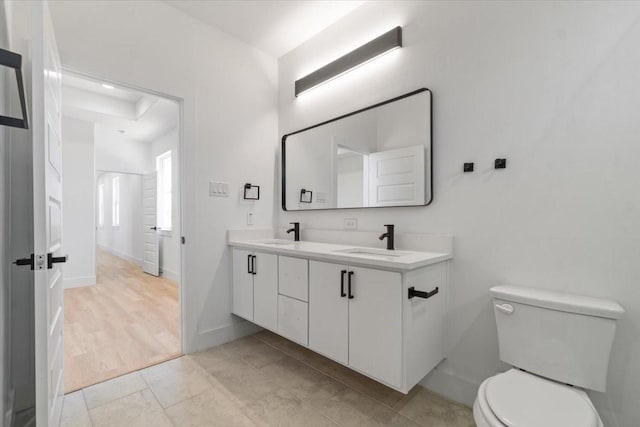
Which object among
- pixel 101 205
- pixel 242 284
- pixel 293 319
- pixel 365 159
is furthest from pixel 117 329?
pixel 101 205

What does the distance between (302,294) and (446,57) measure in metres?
1.76

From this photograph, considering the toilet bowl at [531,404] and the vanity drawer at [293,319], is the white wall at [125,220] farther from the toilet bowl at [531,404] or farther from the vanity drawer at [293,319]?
the toilet bowl at [531,404]

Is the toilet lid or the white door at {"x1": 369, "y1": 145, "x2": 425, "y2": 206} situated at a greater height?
the white door at {"x1": 369, "y1": 145, "x2": 425, "y2": 206}

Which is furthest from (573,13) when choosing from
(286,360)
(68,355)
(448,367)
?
(68,355)

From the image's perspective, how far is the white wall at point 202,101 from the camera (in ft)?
6.32

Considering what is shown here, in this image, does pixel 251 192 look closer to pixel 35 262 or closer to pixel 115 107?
pixel 35 262

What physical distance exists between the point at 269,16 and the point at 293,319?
2.36 meters

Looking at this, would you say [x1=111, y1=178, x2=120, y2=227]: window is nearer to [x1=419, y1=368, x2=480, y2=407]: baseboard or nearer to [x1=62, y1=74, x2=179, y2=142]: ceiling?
[x1=62, y1=74, x2=179, y2=142]: ceiling

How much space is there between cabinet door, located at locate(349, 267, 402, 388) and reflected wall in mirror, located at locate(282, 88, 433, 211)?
0.66 meters

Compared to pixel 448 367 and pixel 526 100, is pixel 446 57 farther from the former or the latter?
pixel 448 367

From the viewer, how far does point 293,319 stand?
200 cm

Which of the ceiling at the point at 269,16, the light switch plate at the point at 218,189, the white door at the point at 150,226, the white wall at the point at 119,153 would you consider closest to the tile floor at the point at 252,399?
the light switch plate at the point at 218,189

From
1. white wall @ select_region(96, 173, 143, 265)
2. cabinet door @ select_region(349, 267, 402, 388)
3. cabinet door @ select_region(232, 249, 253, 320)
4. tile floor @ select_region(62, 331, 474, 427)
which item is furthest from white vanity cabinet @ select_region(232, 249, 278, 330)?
white wall @ select_region(96, 173, 143, 265)

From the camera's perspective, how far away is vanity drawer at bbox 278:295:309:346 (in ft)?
6.28
